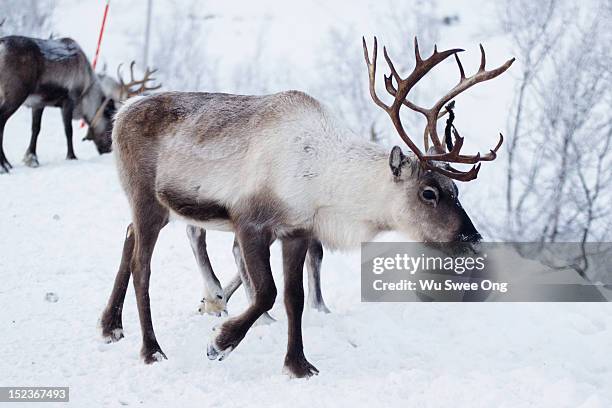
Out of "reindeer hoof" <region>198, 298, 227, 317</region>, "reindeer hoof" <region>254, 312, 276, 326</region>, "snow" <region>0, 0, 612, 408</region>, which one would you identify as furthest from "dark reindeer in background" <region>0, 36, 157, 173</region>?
"reindeer hoof" <region>254, 312, 276, 326</region>

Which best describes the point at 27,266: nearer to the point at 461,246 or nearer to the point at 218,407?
the point at 218,407

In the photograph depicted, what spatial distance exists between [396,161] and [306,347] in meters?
1.23

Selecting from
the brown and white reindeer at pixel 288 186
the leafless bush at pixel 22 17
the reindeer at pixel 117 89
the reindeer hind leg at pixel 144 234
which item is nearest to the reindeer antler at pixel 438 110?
the brown and white reindeer at pixel 288 186

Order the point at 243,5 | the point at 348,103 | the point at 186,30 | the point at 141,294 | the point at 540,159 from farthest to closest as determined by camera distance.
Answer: the point at 243,5 < the point at 186,30 < the point at 348,103 < the point at 540,159 < the point at 141,294

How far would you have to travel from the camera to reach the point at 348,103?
17766 mm

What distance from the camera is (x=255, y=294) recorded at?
→ 434cm

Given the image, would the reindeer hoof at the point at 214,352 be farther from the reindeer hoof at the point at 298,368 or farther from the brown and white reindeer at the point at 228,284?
the brown and white reindeer at the point at 228,284

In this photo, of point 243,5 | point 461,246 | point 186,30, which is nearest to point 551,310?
point 461,246

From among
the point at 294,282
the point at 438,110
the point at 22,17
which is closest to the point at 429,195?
the point at 438,110

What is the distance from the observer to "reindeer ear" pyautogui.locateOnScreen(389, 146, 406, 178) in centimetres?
427

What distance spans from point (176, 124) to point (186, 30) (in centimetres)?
2179

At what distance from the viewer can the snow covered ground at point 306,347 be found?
13.0ft
